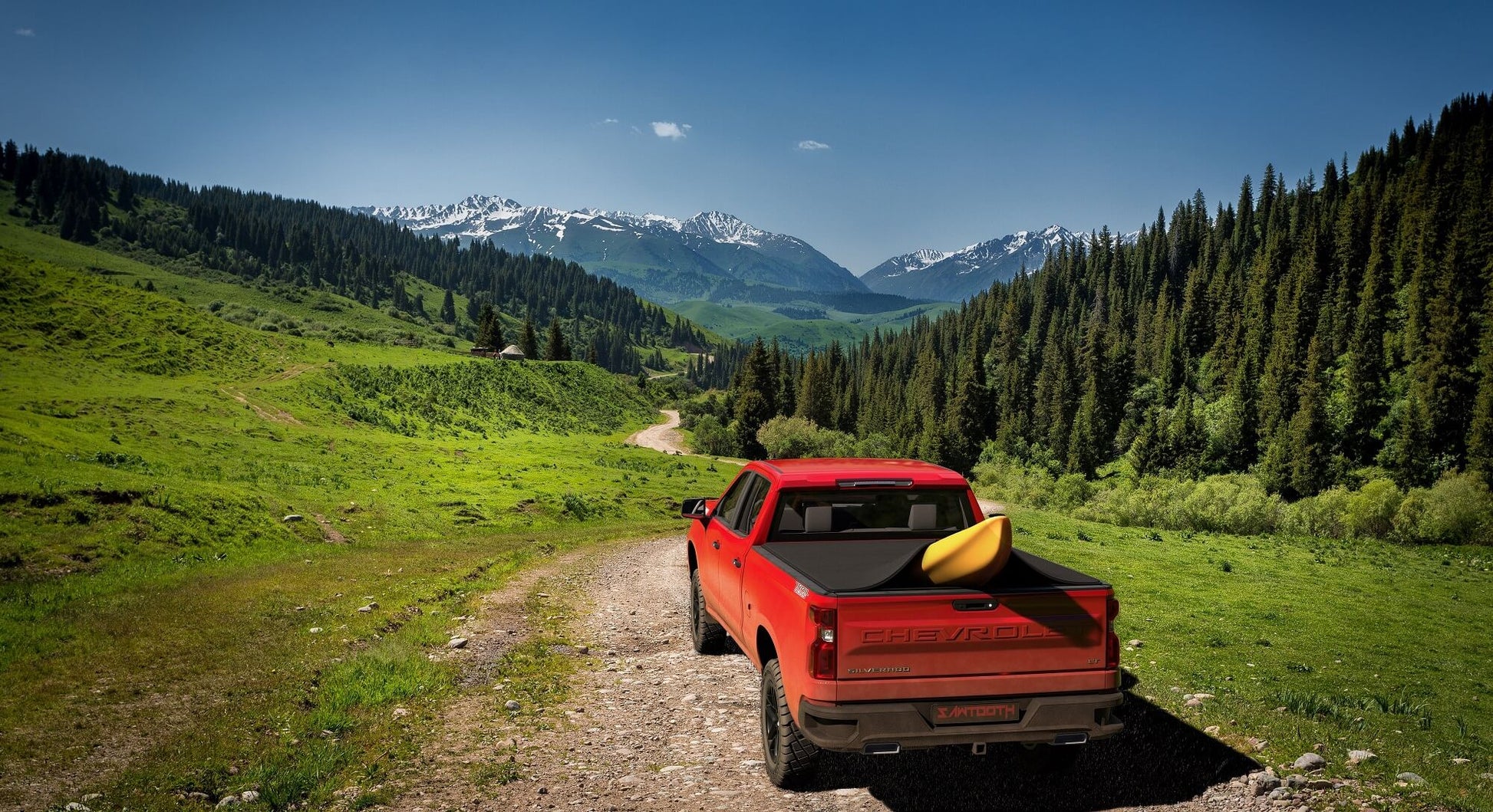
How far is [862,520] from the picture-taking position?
9.77 m

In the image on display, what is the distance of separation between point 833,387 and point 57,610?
13442cm

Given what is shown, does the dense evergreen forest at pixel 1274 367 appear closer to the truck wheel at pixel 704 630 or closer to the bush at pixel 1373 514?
the bush at pixel 1373 514

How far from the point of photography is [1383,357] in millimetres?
99312

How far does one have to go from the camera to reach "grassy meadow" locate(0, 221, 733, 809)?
26.9ft

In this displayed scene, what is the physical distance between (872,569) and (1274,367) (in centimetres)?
11809

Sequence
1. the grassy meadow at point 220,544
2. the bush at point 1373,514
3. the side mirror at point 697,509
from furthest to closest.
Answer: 1. the bush at point 1373,514
2. the side mirror at point 697,509
3. the grassy meadow at point 220,544

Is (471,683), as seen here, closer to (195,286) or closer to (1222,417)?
(1222,417)

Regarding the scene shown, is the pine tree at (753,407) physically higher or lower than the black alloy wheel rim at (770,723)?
lower

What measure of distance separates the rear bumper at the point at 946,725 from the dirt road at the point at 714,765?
2.84 ft

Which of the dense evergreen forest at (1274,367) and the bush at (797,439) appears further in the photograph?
the bush at (797,439)

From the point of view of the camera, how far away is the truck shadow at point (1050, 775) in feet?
22.5

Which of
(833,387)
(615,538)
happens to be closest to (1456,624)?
(615,538)

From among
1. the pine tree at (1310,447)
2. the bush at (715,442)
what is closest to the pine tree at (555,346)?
the bush at (715,442)

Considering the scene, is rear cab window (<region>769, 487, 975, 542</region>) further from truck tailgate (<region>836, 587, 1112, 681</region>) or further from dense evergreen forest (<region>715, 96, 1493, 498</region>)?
dense evergreen forest (<region>715, 96, 1493, 498</region>)
